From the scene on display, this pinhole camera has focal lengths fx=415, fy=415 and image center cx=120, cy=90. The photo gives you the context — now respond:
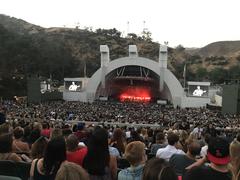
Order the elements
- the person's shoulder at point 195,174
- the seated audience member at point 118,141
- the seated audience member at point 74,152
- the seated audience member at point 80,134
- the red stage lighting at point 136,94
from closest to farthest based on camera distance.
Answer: the person's shoulder at point 195,174, the seated audience member at point 74,152, the seated audience member at point 118,141, the seated audience member at point 80,134, the red stage lighting at point 136,94

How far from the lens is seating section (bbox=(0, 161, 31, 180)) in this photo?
484cm

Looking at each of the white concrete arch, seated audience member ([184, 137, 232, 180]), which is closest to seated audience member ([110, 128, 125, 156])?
seated audience member ([184, 137, 232, 180])

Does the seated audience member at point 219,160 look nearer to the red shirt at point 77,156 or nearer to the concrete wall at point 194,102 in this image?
the red shirt at point 77,156

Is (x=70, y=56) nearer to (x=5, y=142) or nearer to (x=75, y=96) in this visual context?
(x=75, y=96)

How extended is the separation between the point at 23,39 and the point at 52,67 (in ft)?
27.7

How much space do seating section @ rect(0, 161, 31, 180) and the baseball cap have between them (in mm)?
2435

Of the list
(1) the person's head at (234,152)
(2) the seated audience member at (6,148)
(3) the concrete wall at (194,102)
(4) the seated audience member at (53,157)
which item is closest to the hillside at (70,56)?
(3) the concrete wall at (194,102)

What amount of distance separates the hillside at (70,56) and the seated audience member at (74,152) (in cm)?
4880

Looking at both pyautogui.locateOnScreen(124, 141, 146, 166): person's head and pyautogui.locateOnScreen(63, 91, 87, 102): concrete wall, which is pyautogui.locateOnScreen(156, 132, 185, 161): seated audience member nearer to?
pyautogui.locateOnScreen(124, 141, 146, 166): person's head

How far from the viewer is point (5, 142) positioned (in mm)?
4973

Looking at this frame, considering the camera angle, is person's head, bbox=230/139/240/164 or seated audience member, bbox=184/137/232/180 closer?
seated audience member, bbox=184/137/232/180

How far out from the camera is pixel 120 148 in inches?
263

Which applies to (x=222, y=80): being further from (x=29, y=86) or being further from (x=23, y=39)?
(x=29, y=86)

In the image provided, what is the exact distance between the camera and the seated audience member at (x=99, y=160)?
4559 millimetres
